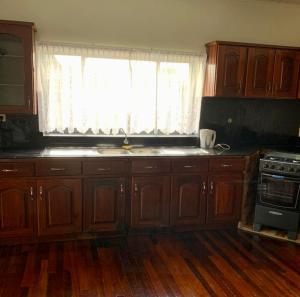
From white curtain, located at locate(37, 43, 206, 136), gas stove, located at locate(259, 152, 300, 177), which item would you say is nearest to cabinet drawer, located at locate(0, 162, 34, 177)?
white curtain, located at locate(37, 43, 206, 136)

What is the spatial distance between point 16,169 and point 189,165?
164cm

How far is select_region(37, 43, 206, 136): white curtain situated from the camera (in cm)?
321

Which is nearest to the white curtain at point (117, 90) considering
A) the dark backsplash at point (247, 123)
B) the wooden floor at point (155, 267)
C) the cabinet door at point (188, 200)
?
the dark backsplash at point (247, 123)

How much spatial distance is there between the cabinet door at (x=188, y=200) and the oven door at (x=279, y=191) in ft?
2.00

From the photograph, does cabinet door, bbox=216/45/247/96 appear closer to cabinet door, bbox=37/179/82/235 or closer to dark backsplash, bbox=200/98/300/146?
dark backsplash, bbox=200/98/300/146

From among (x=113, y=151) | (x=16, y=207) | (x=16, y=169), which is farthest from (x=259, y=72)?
(x=16, y=207)

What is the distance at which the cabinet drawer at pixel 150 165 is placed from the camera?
120 inches

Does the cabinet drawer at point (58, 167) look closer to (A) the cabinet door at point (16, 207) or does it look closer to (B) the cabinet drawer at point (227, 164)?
(A) the cabinet door at point (16, 207)

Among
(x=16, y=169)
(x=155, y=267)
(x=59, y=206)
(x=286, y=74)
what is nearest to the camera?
(x=155, y=267)

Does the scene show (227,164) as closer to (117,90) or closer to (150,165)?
(150,165)

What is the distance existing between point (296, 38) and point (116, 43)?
2177 millimetres

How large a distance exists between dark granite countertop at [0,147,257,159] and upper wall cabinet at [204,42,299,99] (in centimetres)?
63

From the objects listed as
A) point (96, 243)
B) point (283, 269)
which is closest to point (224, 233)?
point (283, 269)

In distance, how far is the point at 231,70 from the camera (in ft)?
11.0
